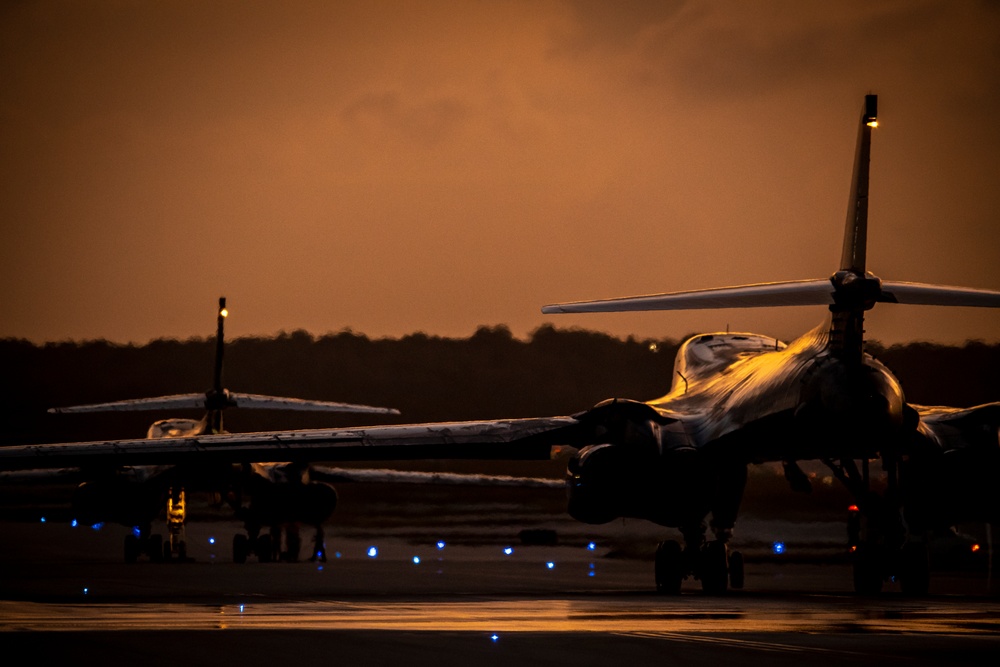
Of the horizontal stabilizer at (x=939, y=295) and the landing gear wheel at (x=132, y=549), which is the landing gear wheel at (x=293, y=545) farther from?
the horizontal stabilizer at (x=939, y=295)

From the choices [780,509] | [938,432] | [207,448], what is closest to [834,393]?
[938,432]

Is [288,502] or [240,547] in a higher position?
[288,502]

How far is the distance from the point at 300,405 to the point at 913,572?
1630 cm

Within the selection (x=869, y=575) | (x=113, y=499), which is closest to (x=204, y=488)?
(x=113, y=499)

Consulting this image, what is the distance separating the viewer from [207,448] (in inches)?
848

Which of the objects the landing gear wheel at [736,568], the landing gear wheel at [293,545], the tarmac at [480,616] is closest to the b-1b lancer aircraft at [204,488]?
the landing gear wheel at [293,545]

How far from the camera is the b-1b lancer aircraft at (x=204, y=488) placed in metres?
33.1

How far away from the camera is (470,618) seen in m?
13.8

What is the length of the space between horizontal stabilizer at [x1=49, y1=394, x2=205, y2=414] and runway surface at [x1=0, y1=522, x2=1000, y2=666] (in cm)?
584

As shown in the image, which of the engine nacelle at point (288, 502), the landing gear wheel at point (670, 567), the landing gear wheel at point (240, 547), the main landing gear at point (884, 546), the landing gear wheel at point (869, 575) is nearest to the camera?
the main landing gear at point (884, 546)

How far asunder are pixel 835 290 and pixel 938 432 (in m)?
4.16

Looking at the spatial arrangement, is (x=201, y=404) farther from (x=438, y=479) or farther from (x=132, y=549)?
(x=438, y=479)

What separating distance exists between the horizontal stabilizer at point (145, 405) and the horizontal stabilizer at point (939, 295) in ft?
64.6

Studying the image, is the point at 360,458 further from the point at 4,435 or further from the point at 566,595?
the point at 4,435
